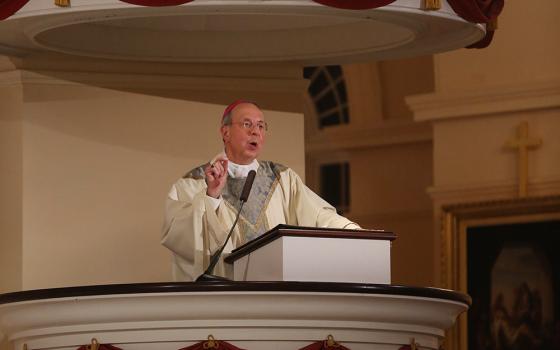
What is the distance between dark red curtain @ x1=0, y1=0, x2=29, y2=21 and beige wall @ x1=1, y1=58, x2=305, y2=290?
115 centimetres

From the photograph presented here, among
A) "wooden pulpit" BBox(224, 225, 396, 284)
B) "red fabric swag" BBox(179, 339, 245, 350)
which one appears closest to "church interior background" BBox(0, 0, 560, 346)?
"wooden pulpit" BBox(224, 225, 396, 284)

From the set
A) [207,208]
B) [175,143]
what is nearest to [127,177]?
[175,143]

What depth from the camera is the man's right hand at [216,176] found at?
7.84 metres

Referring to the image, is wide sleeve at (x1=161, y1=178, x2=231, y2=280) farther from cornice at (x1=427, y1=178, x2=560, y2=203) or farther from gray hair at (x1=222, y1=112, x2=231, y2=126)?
cornice at (x1=427, y1=178, x2=560, y2=203)

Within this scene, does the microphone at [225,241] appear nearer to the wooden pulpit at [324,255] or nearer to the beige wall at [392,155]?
the wooden pulpit at [324,255]

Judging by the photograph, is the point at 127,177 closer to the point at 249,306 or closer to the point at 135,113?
the point at 135,113

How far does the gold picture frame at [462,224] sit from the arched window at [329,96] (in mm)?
3537

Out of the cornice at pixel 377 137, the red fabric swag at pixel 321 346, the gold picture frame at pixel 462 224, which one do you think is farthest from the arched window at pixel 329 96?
the red fabric swag at pixel 321 346

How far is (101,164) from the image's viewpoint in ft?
32.4

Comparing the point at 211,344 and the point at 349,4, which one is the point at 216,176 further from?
the point at 349,4

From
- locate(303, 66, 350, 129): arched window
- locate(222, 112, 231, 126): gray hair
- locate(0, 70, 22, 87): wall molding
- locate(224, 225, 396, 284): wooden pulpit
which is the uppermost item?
locate(303, 66, 350, 129): arched window

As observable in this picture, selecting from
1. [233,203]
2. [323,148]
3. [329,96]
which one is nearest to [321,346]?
[233,203]

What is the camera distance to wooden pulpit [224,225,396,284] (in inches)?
289

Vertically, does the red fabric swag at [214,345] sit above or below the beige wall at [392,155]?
below
